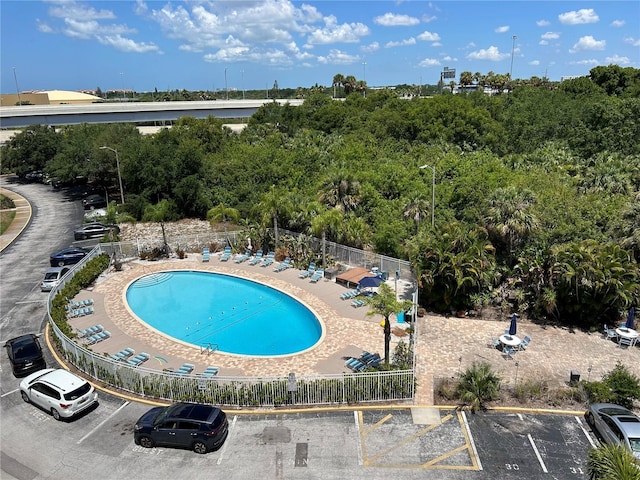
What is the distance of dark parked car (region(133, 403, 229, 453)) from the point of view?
15883mm

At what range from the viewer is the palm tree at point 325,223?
32062 mm

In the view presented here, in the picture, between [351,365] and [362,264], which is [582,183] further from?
[351,365]

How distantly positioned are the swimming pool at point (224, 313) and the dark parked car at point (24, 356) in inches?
232

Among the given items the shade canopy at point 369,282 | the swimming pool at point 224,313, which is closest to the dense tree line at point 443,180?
the shade canopy at point 369,282

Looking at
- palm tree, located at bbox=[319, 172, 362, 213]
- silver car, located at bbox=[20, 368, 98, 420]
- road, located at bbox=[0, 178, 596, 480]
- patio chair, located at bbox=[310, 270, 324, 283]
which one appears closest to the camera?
road, located at bbox=[0, 178, 596, 480]

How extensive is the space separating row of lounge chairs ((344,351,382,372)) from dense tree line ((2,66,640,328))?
6.57 meters

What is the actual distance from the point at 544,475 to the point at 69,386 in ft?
56.9

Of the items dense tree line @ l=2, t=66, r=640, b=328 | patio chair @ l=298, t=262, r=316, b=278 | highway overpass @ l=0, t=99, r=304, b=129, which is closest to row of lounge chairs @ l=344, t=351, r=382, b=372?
dense tree line @ l=2, t=66, r=640, b=328

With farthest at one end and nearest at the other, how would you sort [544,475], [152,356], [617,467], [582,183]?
[582,183], [152,356], [544,475], [617,467]

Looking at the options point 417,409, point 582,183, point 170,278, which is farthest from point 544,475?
point 582,183

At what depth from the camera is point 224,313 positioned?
93.8ft

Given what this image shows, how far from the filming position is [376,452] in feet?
52.5

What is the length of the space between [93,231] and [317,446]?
33540mm

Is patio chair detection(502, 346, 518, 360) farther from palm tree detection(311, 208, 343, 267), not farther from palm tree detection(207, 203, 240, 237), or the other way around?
palm tree detection(207, 203, 240, 237)
